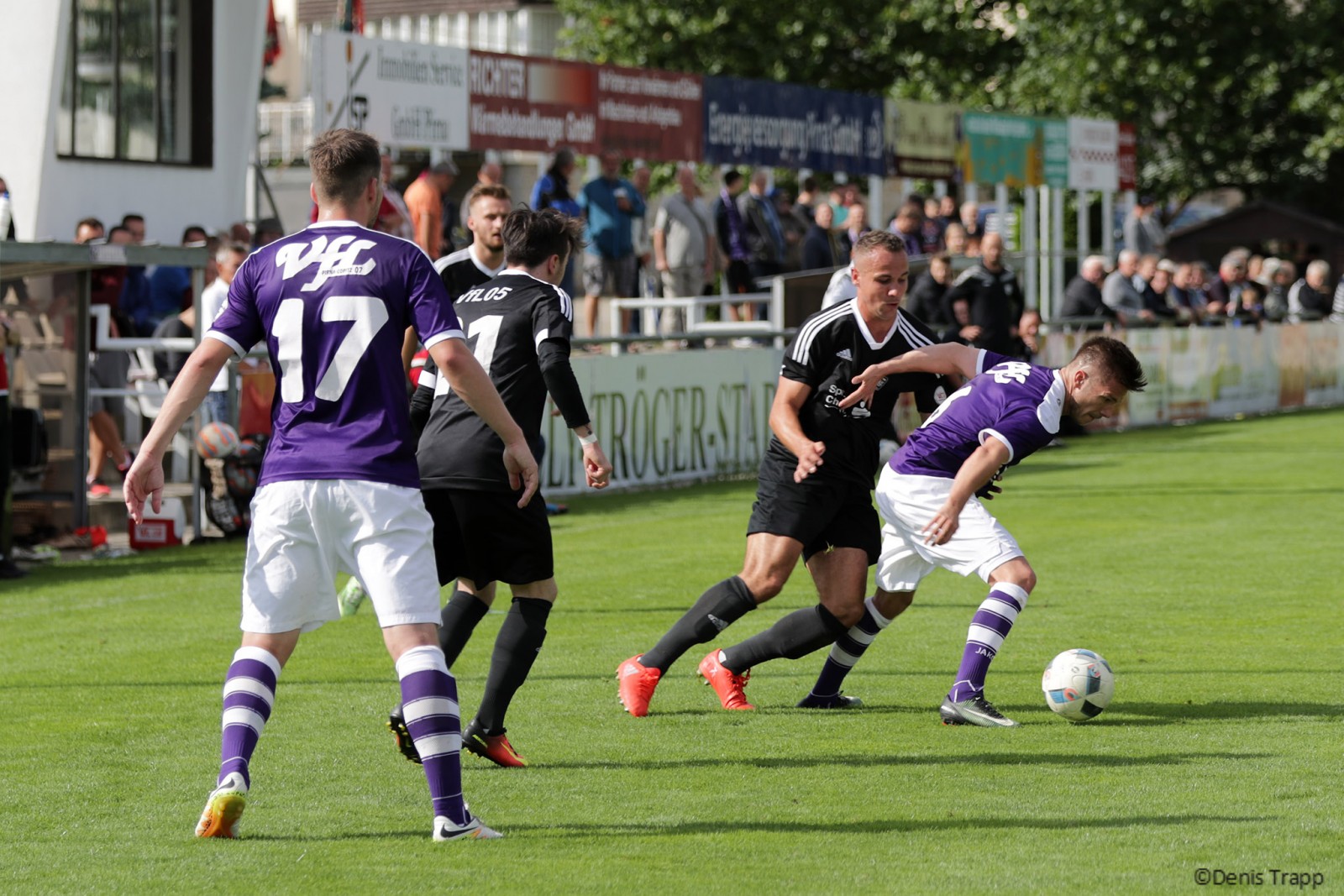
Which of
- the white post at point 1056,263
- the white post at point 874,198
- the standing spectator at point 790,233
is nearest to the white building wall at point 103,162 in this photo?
the standing spectator at point 790,233

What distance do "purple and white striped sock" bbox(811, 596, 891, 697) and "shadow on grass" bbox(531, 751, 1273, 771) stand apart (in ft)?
3.02

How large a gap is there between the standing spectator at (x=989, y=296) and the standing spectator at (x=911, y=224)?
128cm

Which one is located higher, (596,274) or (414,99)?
(414,99)

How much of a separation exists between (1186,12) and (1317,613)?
39.2 metres

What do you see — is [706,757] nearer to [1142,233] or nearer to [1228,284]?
[1228,284]

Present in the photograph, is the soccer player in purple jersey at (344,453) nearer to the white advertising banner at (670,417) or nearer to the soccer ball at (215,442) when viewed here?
the soccer ball at (215,442)

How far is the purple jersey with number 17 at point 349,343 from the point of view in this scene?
547 centimetres

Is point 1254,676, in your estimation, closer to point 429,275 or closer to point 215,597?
point 429,275

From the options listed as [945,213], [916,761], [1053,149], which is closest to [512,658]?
[916,761]

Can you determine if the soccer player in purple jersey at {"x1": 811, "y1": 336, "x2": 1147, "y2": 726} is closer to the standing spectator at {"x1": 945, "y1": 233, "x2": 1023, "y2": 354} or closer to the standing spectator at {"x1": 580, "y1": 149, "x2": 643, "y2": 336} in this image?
the standing spectator at {"x1": 945, "y1": 233, "x2": 1023, "y2": 354}

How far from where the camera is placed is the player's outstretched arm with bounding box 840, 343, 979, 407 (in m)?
7.33

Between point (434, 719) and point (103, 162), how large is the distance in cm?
1714

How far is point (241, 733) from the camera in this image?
554 centimetres

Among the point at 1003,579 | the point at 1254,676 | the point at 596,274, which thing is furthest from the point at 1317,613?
the point at 596,274
